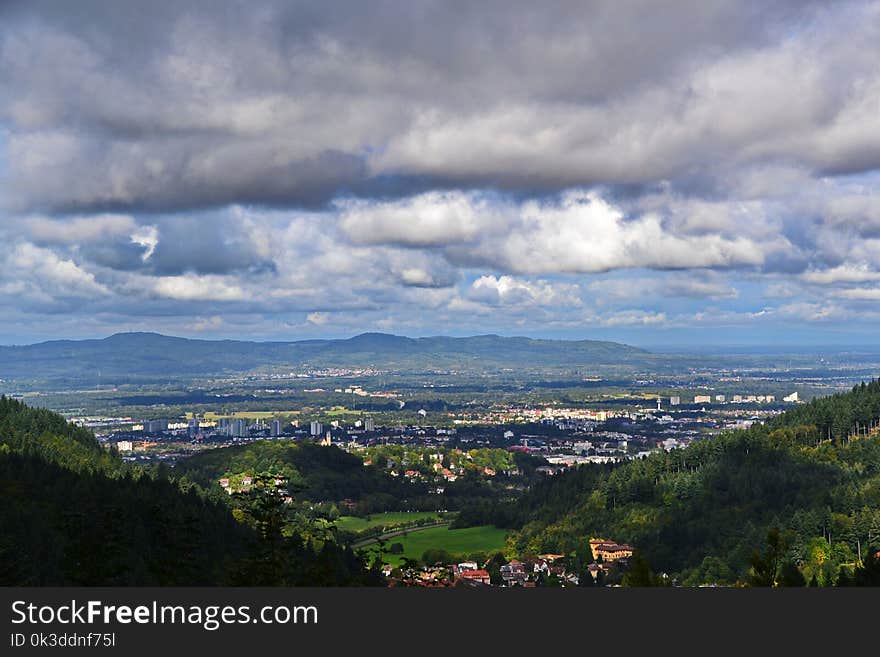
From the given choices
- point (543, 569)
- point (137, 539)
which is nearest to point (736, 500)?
point (543, 569)

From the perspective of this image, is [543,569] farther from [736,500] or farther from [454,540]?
[736,500]

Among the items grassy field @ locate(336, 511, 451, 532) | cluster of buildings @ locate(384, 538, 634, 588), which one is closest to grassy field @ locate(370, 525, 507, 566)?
grassy field @ locate(336, 511, 451, 532)

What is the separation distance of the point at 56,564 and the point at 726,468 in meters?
95.4

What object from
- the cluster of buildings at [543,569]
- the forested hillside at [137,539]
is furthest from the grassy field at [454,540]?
the forested hillside at [137,539]

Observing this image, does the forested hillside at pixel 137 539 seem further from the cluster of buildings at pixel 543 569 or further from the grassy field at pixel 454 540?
the grassy field at pixel 454 540

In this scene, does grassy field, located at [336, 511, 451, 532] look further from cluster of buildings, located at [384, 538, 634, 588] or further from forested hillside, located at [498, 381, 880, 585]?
cluster of buildings, located at [384, 538, 634, 588]

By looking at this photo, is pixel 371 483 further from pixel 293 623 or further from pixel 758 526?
pixel 293 623

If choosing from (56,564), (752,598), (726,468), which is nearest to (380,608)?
(752,598)

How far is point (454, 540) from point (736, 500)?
116ft

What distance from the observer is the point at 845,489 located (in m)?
95.1

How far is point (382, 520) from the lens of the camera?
134 meters

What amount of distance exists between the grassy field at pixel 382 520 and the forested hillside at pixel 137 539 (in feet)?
94.5

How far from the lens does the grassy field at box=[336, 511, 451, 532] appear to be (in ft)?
409

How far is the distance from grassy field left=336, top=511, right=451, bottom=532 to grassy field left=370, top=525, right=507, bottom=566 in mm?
8831
